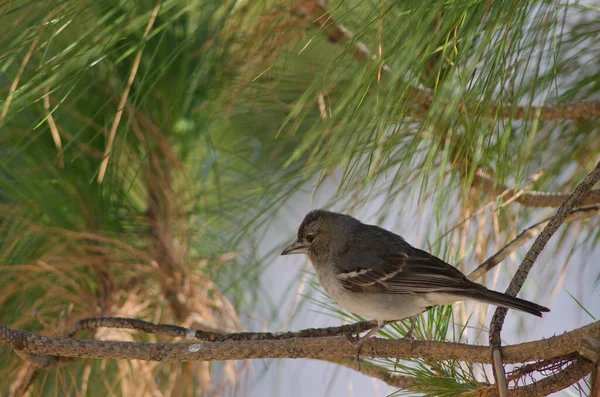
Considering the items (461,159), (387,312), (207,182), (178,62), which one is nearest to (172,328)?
(387,312)

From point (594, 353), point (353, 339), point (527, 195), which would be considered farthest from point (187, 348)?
point (527, 195)

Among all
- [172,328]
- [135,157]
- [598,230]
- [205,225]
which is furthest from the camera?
[205,225]

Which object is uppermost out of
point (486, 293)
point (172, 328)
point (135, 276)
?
point (135, 276)

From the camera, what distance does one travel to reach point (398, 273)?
7.88 ft

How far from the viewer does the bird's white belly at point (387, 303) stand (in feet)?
7.27

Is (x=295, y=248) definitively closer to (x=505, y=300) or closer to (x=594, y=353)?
(x=505, y=300)

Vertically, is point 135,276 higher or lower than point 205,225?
lower

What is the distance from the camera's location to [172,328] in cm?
180

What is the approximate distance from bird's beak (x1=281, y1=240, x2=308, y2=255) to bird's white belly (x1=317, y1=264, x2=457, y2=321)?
333mm

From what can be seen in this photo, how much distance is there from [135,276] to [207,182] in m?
0.66

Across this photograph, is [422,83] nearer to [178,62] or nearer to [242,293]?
[178,62]

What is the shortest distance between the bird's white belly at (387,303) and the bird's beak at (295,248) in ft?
1.09

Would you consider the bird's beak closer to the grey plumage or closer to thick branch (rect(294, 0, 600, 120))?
the grey plumage

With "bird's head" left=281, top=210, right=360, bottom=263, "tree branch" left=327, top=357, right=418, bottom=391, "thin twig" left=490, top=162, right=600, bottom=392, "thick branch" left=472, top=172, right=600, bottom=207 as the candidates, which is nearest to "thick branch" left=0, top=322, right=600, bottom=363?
"thin twig" left=490, top=162, right=600, bottom=392
